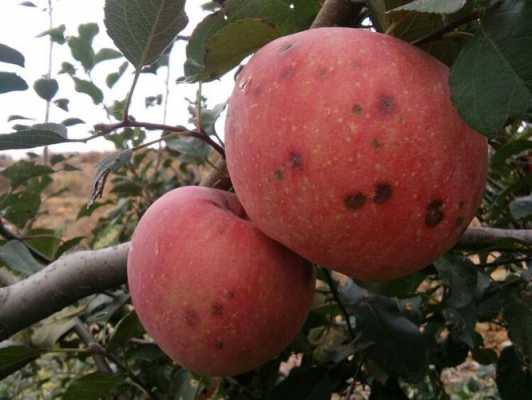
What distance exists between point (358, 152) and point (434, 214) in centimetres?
9

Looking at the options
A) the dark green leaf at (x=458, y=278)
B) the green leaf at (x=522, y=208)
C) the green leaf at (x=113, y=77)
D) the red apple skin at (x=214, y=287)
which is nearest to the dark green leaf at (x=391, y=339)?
the dark green leaf at (x=458, y=278)

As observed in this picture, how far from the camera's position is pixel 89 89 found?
1.34 metres

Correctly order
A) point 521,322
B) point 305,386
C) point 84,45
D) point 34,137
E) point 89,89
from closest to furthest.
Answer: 1. point 34,137
2. point 521,322
3. point 305,386
4. point 89,89
5. point 84,45

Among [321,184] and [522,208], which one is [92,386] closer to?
[321,184]

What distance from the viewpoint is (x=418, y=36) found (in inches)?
22.8

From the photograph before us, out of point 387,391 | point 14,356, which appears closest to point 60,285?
point 14,356

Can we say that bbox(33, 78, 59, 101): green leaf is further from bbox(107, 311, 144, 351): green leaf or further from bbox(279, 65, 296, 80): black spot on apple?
bbox(279, 65, 296, 80): black spot on apple

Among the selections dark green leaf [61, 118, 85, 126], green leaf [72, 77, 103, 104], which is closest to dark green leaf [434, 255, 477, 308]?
dark green leaf [61, 118, 85, 126]

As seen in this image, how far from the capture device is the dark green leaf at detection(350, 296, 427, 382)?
0.95 m

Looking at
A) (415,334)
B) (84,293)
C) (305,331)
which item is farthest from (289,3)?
(305,331)

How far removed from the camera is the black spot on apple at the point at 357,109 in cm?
48

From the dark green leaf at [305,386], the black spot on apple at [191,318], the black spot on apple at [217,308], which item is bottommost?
the dark green leaf at [305,386]

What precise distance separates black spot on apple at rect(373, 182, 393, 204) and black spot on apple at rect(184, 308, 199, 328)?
0.23 m

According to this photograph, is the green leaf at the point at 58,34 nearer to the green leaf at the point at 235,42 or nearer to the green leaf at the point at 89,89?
the green leaf at the point at 89,89
